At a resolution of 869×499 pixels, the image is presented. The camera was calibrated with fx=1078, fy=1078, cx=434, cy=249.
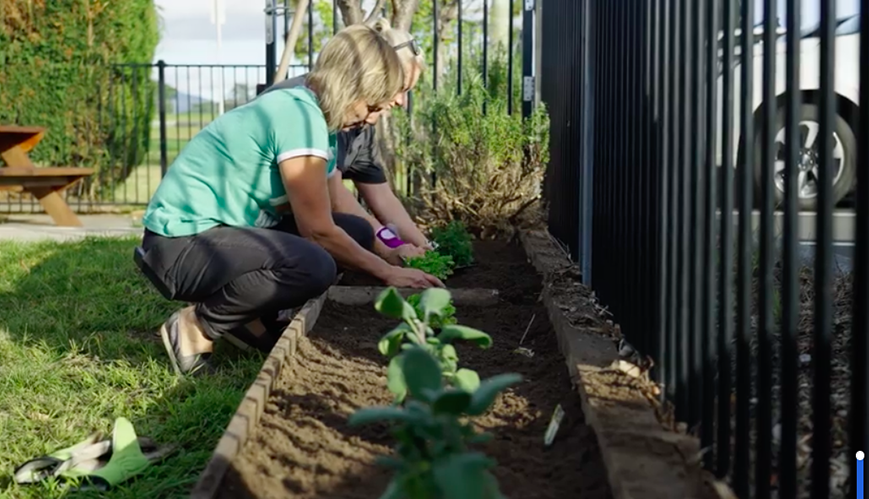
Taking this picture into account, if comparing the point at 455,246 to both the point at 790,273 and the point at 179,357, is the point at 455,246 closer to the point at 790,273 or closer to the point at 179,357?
the point at 179,357

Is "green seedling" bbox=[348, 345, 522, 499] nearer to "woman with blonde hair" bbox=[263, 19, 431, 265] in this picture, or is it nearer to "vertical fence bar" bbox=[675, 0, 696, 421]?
"vertical fence bar" bbox=[675, 0, 696, 421]

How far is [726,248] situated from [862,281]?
1.85ft

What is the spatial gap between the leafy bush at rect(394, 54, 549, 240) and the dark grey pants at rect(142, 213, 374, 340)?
246 cm

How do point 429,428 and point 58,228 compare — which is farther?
point 58,228

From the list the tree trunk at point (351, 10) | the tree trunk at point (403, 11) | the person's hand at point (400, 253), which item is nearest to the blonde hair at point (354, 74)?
the person's hand at point (400, 253)

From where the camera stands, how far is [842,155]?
16.9ft

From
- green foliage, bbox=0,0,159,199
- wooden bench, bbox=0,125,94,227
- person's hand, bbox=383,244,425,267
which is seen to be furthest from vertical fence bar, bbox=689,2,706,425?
green foliage, bbox=0,0,159,199

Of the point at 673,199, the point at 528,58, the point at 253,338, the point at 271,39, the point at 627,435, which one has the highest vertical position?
the point at 271,39

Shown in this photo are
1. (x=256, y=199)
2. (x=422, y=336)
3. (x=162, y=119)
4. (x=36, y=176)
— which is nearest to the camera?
(x=422, y=336)

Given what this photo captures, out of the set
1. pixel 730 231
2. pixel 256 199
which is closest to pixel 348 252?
pixel 256 199

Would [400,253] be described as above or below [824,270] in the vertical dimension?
below

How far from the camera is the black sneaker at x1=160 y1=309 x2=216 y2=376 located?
3.55 metres

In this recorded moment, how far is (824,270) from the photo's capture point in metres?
1.55

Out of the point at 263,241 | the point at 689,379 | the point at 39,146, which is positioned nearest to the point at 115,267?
the point at 263,241
